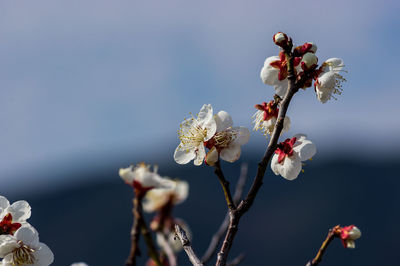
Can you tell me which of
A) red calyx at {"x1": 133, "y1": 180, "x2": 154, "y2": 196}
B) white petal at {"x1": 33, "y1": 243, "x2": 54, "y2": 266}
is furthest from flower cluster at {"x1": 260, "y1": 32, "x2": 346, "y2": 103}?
white petal at {"x1": 33, "y1": 243, "x2": 54, "y2": 266}

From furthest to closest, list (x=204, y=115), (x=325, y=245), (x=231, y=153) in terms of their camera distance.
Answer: (x=204, y=115), (x=231, y=153), (x=325, y=245)

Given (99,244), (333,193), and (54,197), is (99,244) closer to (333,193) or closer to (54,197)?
(54,197)

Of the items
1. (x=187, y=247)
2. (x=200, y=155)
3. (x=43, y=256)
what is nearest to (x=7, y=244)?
(x=43, y=256)

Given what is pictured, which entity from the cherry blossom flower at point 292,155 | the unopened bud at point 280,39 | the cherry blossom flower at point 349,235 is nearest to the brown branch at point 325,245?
the cherry blossom flower at point 349,235

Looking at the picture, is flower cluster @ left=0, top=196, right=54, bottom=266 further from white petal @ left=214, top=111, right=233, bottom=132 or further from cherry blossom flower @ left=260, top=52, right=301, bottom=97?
cherry blossom flower @ left=260, top=52, right=301, bottom=97

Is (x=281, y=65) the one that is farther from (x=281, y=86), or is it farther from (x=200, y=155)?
(x=200, y=155)

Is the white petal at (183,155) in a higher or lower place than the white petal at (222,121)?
lower

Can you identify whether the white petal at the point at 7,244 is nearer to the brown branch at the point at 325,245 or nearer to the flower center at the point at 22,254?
the flower center at the point at 22,254
